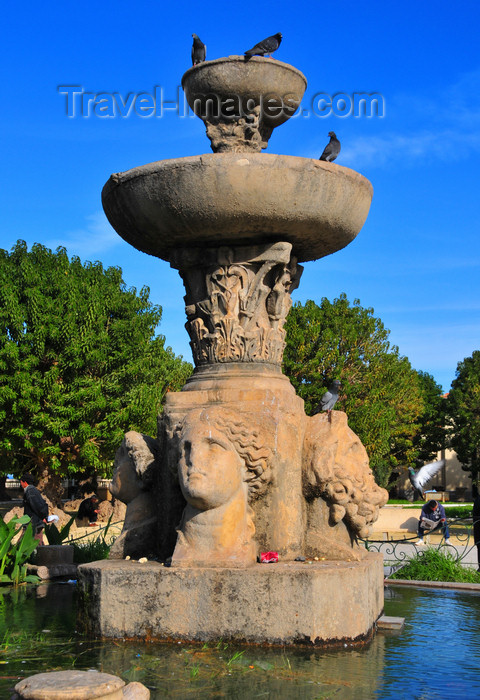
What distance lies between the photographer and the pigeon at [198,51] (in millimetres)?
6188

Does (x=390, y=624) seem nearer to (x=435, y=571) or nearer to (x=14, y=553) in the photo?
(x=435, y=571)

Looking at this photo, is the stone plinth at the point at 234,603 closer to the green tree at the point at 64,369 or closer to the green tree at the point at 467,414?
the green tree at the point at 64,369

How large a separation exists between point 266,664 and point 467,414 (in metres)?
42.3

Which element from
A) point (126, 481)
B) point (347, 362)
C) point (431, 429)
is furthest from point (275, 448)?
point (431, 429)

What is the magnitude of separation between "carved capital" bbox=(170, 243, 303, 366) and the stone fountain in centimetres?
1

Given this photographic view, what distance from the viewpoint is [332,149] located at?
6012mm

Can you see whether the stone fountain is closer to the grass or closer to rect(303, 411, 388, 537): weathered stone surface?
rect(303, 411, 388, 537): weathered stone surface

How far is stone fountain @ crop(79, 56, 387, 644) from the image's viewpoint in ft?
14.3

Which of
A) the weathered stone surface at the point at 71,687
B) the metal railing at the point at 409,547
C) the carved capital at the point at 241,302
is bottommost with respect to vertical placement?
the metal railing at the point at 409,547

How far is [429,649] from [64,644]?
219 centimetres

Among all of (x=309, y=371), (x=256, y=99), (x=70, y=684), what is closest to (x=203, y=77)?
(x=256, y=99)

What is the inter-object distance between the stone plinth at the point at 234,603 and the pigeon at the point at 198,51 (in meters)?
4.14

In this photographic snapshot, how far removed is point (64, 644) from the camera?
14.3ft

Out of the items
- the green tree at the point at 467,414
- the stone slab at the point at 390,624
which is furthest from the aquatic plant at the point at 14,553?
the green tree at the point at 467,414
